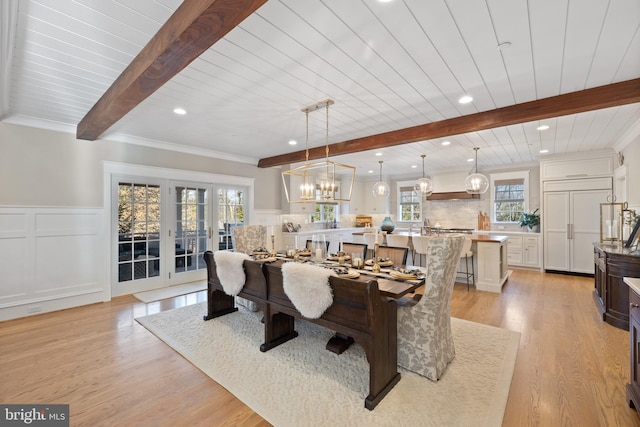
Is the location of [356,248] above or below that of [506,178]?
below

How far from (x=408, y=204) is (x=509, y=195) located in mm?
2734

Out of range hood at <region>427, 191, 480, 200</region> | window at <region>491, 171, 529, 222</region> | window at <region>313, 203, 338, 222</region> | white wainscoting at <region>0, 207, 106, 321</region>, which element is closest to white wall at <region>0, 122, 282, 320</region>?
white wainscoting at <region>0, 207, 106, 321</region>

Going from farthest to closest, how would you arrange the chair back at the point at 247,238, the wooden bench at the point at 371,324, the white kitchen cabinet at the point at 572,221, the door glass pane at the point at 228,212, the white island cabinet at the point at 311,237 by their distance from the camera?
the door glass pane at the point at 228,212 → the white kitchen cabinet at the point at 572,221 → the chair back at the point at 247,238 → the white island cabinet at the point at 311,237 → the wooden bench at the point at 371,324

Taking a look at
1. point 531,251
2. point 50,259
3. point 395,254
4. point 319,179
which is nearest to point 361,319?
point 395,254

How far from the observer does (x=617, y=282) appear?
133 inches

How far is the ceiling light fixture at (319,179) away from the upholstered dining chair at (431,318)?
111cm

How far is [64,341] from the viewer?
3.02m

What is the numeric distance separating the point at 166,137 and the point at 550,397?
5696mm

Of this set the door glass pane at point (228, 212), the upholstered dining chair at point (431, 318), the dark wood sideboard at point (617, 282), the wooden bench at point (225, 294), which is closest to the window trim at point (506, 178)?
the dark wood sideboard at point (617, 282)

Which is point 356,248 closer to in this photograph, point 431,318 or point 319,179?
point 431,318

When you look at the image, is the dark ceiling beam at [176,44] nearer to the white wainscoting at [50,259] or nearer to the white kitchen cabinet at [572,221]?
the white wainscoting at [50,259]

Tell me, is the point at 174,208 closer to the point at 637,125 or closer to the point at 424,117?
the point at 424,117

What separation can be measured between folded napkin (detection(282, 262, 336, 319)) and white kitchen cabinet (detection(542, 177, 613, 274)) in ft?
21.2

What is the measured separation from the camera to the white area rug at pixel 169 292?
14.7ft
